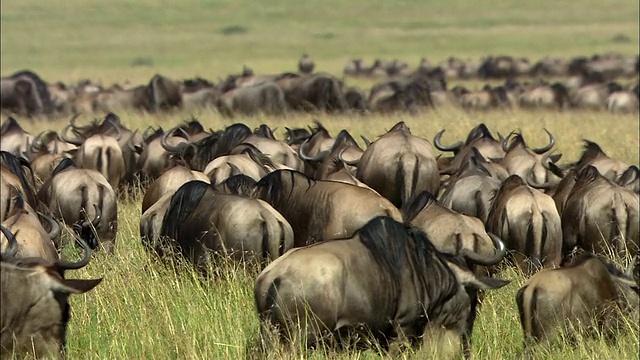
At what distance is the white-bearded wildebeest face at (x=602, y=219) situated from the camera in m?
8.44

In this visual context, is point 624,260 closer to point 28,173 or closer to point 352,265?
point 352,265

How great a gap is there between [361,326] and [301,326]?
331 mm

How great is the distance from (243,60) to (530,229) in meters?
47.6

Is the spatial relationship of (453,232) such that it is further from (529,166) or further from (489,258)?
(529,166)

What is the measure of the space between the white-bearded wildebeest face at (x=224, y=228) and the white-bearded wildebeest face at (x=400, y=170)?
8.88 feet

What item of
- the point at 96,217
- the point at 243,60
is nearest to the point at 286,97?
the point at 96,217

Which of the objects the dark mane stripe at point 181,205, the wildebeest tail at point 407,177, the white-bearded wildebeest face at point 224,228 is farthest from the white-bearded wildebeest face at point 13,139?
the white-bearded wildebeest face at point 224,228

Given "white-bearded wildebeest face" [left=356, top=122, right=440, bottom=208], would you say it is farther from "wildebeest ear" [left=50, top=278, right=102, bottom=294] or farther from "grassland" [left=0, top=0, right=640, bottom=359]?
"wildebeest ear" [left=50, top=278, right=102, bottom=294]

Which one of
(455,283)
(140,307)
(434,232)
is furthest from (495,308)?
(140,307)

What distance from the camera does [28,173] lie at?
1032 centimetres

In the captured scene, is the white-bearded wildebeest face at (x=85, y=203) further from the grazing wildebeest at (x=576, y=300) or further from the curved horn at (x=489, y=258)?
the grazing wildebeest at (x=576, y=300)

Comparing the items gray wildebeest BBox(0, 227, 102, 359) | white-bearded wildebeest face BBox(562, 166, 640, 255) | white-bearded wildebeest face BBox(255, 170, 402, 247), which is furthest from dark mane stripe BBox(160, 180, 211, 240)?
white-bearded wildebeest face BBox(562, 166, 640, 255)

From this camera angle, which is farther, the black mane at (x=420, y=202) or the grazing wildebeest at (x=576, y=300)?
the black mane at (x=420, y=202)

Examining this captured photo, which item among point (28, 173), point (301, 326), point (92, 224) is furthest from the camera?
point (28, 173)
